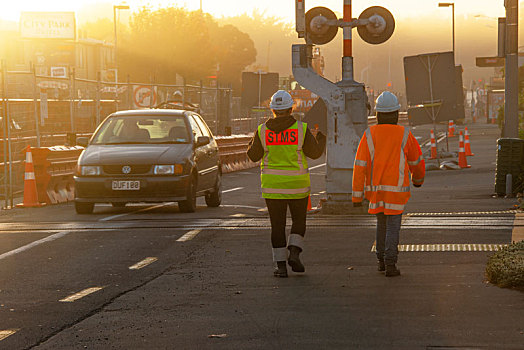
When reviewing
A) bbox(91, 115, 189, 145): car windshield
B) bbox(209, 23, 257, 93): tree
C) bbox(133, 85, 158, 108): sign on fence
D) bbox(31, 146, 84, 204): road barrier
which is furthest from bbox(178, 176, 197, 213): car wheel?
bbox(209, 23, 257, 93): tree

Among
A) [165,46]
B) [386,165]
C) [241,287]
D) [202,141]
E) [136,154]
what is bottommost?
[241,287]

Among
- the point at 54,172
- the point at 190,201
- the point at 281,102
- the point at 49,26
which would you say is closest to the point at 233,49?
the point at 49,26

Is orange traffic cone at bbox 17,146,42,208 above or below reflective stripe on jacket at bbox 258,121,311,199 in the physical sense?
below

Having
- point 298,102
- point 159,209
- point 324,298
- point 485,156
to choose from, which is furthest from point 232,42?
point 324,298

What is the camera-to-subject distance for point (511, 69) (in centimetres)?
1919

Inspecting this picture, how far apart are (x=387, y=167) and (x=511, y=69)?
10.7 meters

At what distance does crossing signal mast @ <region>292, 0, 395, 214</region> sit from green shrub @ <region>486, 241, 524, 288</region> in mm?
5897

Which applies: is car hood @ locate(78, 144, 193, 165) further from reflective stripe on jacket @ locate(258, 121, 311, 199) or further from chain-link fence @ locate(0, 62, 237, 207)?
reflective stripe on jacket @ locate(258, 121, 311, 199)

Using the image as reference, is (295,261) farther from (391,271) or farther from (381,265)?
(391,271)

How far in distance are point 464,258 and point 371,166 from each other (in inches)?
59.9

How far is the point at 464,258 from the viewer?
33.1 feet

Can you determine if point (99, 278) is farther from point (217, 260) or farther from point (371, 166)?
point (371, 166)

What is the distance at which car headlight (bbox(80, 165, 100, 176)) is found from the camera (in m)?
15.6

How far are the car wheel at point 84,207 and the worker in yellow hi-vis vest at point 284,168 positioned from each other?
672 cm
